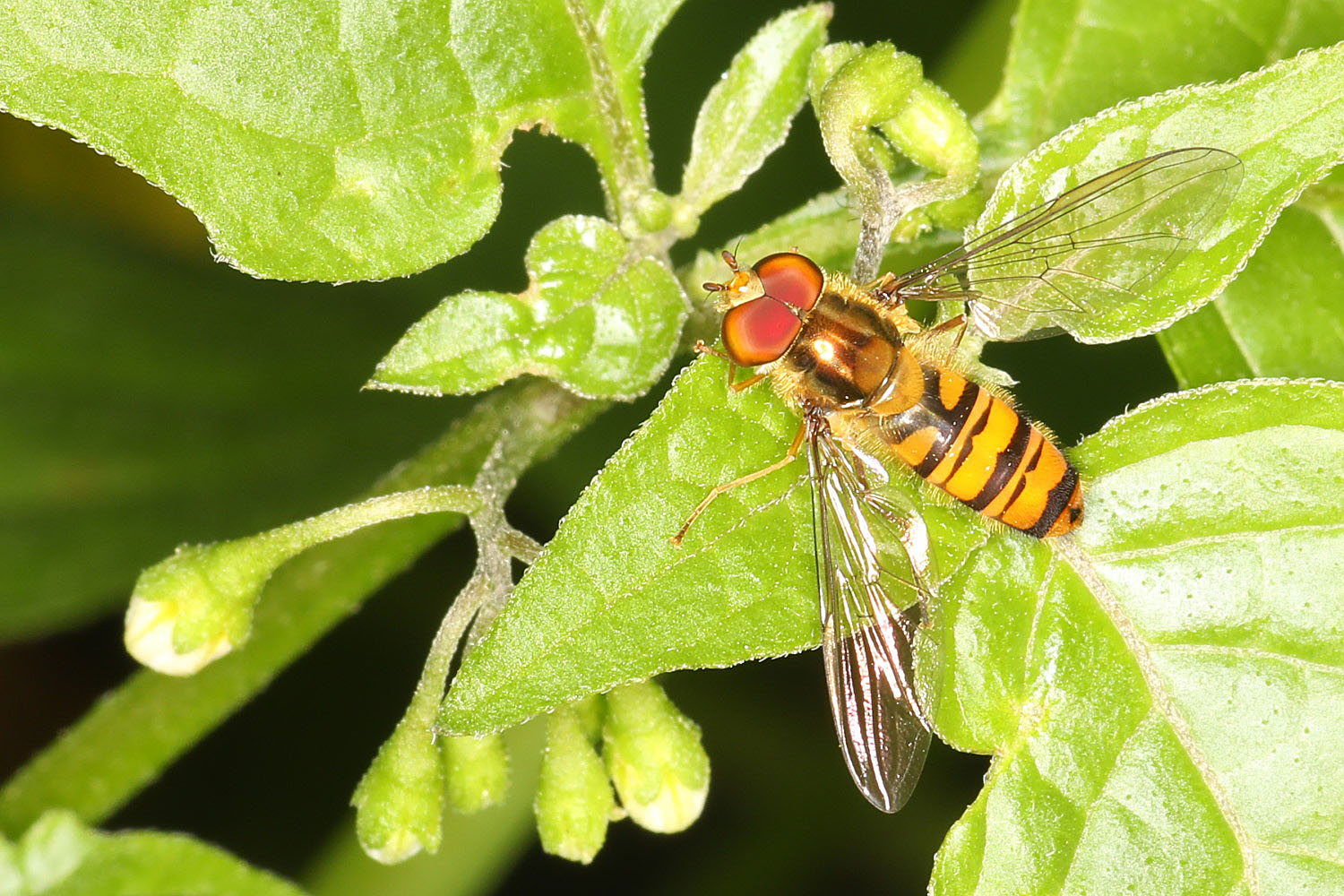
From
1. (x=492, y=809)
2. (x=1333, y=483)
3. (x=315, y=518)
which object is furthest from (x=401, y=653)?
(x=1333, y=483)

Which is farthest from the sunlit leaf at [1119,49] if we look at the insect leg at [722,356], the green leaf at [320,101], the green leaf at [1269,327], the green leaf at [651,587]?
the green leaf at [651,587]

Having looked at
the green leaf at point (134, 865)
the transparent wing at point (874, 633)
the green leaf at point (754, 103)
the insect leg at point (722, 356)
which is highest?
the green leaf at point (754, 103)

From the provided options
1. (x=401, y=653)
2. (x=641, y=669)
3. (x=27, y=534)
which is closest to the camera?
(x=641, y=669)

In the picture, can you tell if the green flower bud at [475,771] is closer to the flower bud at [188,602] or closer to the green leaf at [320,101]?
the flower bud at [188,602]

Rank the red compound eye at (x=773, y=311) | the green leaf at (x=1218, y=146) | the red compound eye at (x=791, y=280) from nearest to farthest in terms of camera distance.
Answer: the green leaf at (x=1218, y=146), the red compound eye at (x=773, y=311), the red compound eye at (x=791, y=280)

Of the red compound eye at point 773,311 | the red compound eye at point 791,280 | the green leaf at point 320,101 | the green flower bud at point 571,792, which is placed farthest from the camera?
the red compound eye at point 791,280

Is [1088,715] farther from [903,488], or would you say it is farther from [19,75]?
[19,75]
